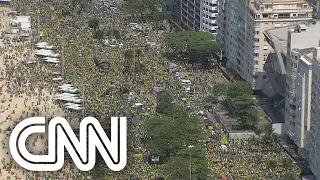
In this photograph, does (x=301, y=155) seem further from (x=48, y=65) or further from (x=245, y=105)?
(x=48, y=65)

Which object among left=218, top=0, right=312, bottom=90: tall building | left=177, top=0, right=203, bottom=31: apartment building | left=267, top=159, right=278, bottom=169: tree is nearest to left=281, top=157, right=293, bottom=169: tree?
left=267, top=159, right=278, bottom=169: tree

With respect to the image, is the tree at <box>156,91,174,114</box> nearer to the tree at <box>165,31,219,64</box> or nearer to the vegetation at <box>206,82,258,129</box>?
the vegetation at <box>206,82,258,129</box>

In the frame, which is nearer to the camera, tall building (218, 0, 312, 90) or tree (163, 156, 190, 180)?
tree (163, 156, 190, 180)

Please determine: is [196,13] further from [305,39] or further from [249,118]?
[305,39]

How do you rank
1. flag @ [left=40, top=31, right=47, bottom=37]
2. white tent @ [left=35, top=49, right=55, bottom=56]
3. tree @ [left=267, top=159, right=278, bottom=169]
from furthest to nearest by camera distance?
flag @ [left=40, top=31, right=47, bottom=37]
white tent @ [left=35, top=49, right=55, bottom=56]
tree @ [left=267, top=159, right=278, bottom=169]

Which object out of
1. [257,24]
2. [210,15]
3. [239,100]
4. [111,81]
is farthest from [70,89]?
[210,15]

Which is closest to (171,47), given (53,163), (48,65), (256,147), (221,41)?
(221,41)
